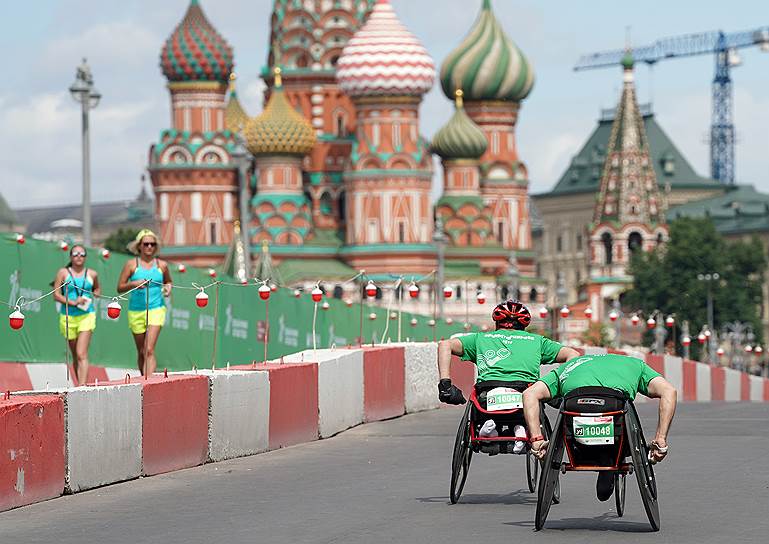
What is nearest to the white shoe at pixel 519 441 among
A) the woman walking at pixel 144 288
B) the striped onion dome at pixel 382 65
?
the woman walking at pixel 144 288

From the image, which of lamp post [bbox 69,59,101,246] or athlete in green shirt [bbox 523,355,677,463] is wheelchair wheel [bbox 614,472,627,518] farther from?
lamp post [bbox 69,59,101,246]

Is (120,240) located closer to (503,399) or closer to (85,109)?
(85,109)

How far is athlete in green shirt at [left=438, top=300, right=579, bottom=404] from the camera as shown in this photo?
14.0m

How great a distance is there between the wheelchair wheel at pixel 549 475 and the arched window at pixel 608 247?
129m

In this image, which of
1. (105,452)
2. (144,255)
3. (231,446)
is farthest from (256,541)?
(144,255)

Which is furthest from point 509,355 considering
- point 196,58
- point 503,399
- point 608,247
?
point 608,247

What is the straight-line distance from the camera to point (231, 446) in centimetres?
1753

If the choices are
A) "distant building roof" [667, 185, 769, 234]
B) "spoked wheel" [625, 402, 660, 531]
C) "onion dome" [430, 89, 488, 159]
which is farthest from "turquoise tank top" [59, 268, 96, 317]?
"distant building roof" [667, 185, 769, 234]

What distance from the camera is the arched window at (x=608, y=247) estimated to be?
142m

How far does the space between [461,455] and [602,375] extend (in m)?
1.52

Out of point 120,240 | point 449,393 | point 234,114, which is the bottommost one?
point 449,393

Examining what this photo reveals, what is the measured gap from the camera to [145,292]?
20188 millimetres

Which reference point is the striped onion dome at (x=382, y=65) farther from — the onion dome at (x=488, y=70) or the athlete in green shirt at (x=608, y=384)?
the athlete in green shirt at (x=608, y=384)

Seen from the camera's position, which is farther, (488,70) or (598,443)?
(488,70)
